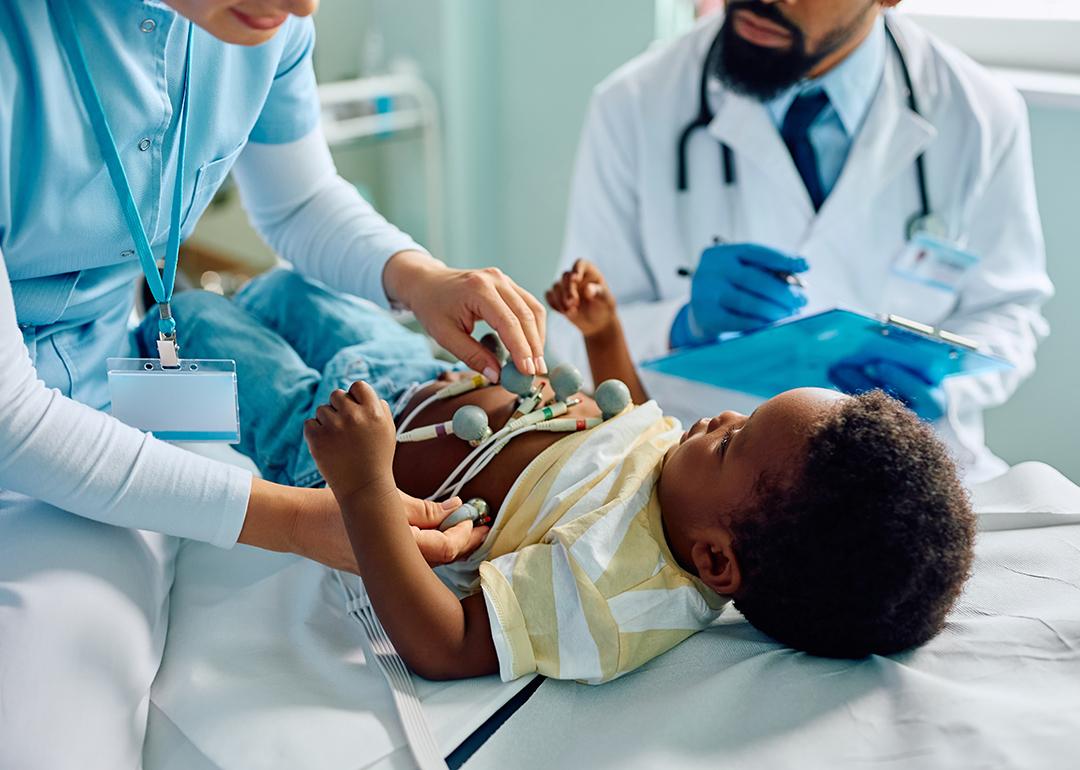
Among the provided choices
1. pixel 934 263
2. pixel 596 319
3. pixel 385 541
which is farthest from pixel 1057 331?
pixel 385 541

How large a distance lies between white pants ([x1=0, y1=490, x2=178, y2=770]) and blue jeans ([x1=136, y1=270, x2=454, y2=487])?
25cm

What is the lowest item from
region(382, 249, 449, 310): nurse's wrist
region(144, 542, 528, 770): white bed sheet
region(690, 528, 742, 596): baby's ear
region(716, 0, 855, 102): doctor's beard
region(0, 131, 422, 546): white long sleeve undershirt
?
region(144, 542, 528, 770): white bed sheet

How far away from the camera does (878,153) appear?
1700mm

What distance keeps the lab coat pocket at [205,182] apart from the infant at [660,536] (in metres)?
0.36

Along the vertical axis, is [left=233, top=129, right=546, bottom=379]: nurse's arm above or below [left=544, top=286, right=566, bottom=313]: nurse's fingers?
above

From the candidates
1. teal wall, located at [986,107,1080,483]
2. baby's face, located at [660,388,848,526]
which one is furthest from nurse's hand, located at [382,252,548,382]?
teal wall, located at [986,107,1080,483]

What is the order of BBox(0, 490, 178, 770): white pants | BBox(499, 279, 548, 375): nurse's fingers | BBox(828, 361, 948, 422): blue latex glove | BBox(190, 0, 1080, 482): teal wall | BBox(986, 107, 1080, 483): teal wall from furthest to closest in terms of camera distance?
BBox(190, 0, 1080, 482): teal wall < BBox(986, 107, 1080, 483): teal wall < BBox(828, 361, 948, 422): blue latex glove < BBox(499, 279, 548, 375): nurse's fingers < BBox(0, 490, 178, 770): white pants

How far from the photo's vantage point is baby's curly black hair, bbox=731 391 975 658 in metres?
0.96

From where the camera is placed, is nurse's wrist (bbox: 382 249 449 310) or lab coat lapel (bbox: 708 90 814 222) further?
lab coat lapel (bbox: 708 90 814 222)

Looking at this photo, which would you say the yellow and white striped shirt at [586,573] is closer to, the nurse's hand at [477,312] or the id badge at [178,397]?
the nurse's hand at [477,312]

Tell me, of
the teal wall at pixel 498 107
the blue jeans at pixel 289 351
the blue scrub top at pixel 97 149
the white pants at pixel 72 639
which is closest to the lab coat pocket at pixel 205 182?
the blue scrub top at pixel 97 149

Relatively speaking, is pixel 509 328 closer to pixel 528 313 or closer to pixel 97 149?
pixel 528 313

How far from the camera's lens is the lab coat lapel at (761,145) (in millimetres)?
1731

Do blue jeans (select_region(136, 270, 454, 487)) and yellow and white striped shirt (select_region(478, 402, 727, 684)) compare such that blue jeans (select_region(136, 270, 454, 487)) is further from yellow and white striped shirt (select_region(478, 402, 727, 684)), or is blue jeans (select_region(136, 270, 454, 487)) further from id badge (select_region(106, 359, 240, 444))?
yellow and white striped shirt (select_region(478, 402, 727, 684))
